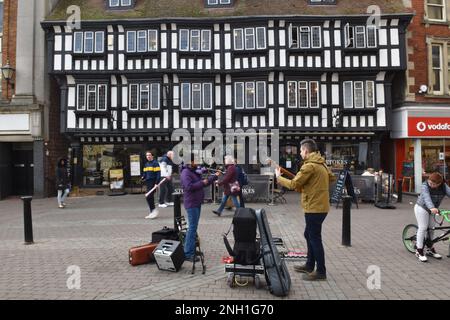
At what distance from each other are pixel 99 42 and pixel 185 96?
525cm

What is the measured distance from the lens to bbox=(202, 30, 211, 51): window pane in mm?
17938

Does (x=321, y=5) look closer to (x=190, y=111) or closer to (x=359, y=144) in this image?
(x=359, y=144)

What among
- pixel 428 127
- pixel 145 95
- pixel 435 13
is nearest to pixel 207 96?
pixel 145 95

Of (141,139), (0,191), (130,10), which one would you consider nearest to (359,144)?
(141,139)

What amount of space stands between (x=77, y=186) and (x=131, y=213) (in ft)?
27.0

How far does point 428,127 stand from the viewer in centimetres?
1694

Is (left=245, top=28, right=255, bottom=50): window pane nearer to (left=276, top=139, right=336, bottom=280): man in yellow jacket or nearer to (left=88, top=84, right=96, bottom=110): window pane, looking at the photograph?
(left=88, top=84, right=96, bottom=110): window pane

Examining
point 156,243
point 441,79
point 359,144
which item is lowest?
point 156,243

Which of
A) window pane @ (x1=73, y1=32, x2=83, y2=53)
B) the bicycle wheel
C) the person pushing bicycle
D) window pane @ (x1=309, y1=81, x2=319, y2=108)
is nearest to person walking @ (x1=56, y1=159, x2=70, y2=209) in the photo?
window pane @ (x1=73, y1=32, x2=83, y2=53)

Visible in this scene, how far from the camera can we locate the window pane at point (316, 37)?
1753cm

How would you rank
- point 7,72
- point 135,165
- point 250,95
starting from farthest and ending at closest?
point 135,165 → point 250,95 → point 7,72

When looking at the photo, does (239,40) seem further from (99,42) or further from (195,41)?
(99,42)

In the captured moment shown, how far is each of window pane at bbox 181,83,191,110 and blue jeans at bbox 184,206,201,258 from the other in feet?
42.5
